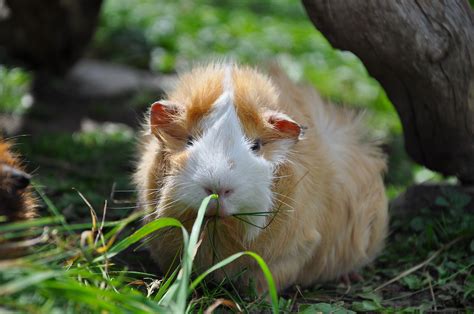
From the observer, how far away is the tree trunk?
114 inches

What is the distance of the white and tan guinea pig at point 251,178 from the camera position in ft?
7.62

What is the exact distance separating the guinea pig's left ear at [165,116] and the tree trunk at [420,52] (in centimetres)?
83

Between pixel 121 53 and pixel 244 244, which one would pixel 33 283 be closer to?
pixel 244 244

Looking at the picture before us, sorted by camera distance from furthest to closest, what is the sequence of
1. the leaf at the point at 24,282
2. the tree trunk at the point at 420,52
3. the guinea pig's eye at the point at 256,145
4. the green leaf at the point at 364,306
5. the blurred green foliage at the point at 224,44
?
the blurred green foliage at the point at 224,44 → the tree trunk at the point at 420,52 → the green leaf at the point at 364,306 → the guinea pig's eye at the point at 256,145 → the leaf at the point at 24,282

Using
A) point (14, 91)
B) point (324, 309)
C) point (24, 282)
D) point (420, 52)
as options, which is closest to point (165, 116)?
point (324, 309)

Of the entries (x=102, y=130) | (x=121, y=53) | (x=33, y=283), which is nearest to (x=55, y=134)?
(x=102, y=130)

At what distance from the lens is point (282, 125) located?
8.34ft

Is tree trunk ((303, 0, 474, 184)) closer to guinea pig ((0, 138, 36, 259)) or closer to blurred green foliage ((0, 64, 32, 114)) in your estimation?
guinea pig ((0, 138, 36, 259))

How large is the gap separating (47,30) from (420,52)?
371cm

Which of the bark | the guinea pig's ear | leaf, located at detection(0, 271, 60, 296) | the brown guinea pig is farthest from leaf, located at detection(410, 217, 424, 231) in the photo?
the bark

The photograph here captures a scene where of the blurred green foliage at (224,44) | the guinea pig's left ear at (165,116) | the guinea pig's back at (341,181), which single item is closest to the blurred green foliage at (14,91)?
the blurred green foliage at (224,44)

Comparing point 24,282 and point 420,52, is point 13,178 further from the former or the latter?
point 420,52

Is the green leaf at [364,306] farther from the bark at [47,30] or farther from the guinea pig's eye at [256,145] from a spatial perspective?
the bark at [47,30]

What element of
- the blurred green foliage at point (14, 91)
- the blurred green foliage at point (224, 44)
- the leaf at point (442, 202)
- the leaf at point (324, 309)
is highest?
the leaf at point (324, 309)
